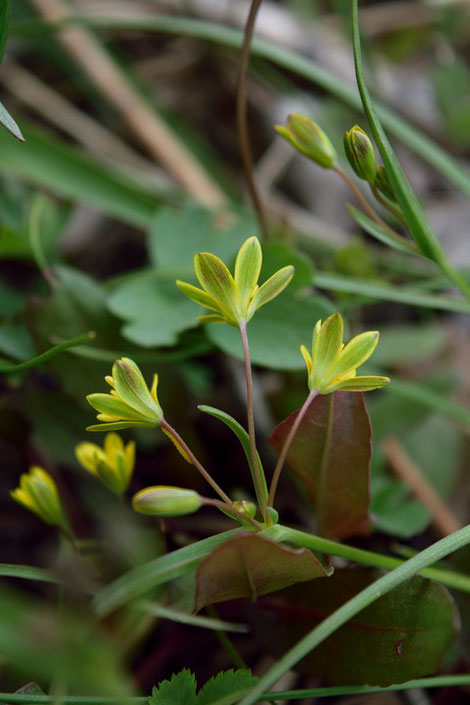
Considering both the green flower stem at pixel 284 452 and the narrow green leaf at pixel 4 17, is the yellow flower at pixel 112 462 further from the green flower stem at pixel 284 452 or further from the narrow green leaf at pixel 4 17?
the narrow green leaf at pixel 4 17

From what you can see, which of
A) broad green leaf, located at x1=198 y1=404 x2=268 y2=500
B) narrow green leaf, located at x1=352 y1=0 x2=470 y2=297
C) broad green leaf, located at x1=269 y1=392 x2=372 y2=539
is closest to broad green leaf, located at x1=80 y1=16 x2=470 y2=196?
narrow green leaf, located at x1=352 y1=0 x2=470 y2=297

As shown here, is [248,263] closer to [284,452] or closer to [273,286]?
[273,286]

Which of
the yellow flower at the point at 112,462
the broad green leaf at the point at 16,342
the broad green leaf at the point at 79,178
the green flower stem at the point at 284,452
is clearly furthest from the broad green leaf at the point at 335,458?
the broad green leaf at the point at 79,178

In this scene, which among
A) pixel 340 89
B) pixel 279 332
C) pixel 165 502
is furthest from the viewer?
pixel 340 89

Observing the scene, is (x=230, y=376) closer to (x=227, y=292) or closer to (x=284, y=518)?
(x=284, y=518)

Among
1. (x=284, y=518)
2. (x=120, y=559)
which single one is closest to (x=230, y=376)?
(x=284, y=518)

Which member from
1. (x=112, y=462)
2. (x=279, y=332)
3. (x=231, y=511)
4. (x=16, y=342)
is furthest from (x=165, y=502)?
(x=16, y=342)

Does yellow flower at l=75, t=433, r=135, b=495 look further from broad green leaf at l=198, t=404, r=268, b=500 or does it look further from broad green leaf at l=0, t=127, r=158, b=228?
broad green leaf at l=0, t=127, r=158, b=228

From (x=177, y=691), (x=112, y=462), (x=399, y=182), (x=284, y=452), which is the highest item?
(x=399, y=182)
